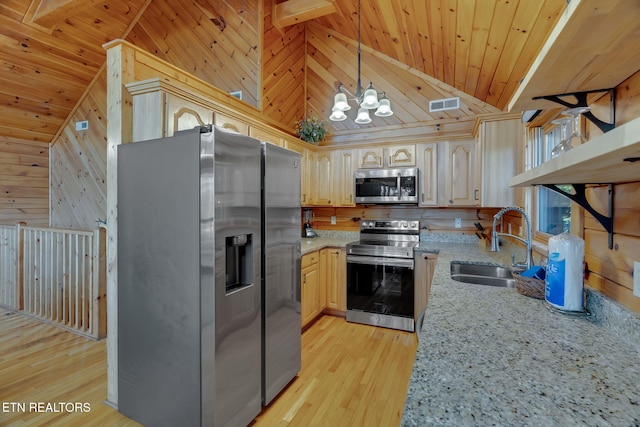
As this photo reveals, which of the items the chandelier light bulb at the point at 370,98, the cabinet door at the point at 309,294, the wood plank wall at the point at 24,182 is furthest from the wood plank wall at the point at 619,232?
the wood plank wall at the point at 24,182

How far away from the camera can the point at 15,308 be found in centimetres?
366

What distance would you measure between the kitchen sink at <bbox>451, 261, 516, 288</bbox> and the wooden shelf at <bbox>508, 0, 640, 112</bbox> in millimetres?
1380

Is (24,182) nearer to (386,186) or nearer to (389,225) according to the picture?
(386,186)

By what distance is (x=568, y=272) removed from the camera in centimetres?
114

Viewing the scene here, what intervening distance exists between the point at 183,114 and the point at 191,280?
1.17 metres

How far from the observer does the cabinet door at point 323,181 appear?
12.8 ft

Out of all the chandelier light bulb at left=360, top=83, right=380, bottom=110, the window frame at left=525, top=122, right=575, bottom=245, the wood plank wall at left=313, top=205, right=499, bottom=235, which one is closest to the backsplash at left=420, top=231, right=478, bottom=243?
the wood plank wall at left=313, top=205, right=499, bottom=235

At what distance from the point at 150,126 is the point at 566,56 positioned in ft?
6.87

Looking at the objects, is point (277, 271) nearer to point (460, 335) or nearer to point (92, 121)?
point (460, 335)

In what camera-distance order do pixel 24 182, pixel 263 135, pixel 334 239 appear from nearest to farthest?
pixel 263 135 < pixel 334 239 < pixel 24 182

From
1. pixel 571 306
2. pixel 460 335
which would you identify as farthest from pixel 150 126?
pixel 571 306

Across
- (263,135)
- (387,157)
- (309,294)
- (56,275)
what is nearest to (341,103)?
(263,135)

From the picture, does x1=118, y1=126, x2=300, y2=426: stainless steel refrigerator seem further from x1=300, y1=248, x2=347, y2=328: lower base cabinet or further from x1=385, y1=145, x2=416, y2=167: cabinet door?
x1=385, y1=145, x2=416, y2=167: cabinet door

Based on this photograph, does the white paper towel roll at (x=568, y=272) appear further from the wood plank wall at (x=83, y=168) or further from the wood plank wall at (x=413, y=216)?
the wood plank wall at (x=83, y=168)
